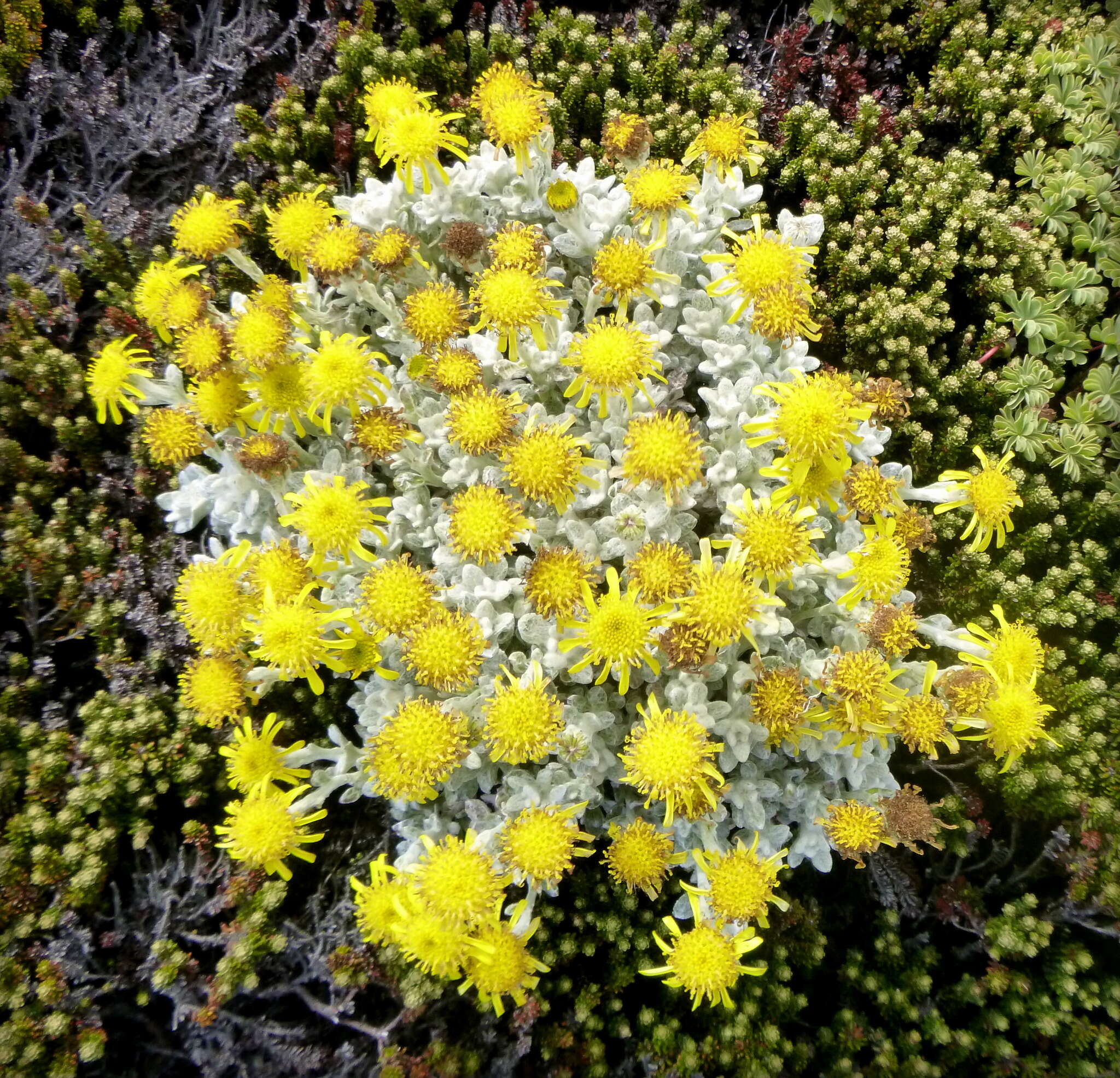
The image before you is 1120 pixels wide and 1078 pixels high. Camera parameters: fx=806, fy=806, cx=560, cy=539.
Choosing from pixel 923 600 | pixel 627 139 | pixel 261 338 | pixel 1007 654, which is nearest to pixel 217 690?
pixel 261 338

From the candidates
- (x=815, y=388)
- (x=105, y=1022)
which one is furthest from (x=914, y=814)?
(x=105, y=1022)

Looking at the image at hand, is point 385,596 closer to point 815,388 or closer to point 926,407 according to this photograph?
point 815,388

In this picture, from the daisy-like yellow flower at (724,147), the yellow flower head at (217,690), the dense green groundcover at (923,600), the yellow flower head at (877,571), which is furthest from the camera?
the daisy-like yellow flower at (724,147)

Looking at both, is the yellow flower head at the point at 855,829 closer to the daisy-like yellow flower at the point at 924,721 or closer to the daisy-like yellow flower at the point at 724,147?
the daisy-like yellow flower at the point at 924,721

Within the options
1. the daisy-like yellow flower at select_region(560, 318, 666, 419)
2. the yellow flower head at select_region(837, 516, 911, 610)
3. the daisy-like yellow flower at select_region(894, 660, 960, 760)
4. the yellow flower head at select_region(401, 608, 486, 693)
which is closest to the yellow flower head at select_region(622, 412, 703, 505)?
the daisy-like yellow flower at select_region(560, 318, 666, 419)

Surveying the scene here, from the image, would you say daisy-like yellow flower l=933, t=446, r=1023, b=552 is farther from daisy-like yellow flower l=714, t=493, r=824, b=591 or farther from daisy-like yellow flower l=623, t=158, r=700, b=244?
daisy-like yellow flower l=623, t=158, r=700, b=244

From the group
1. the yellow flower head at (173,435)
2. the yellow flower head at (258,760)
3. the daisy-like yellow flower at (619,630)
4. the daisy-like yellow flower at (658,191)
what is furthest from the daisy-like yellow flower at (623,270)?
the yellow flower head at (258,760)

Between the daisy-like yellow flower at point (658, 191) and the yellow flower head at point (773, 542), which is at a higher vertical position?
the daisy-like yellow flower at point (658, 191)
